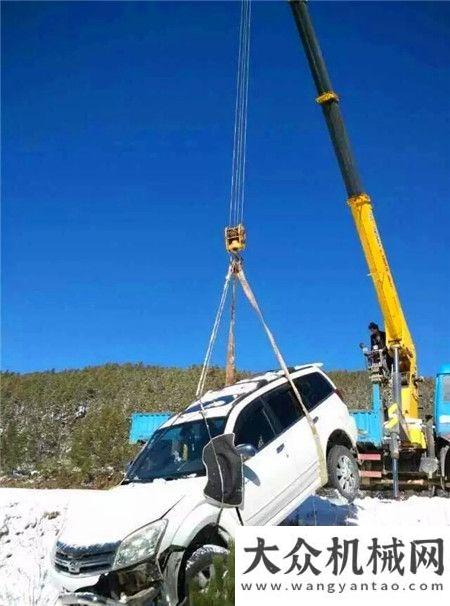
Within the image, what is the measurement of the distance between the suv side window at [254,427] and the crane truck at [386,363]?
7.47 metres

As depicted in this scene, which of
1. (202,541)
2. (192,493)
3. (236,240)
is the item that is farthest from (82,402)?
(202,541)

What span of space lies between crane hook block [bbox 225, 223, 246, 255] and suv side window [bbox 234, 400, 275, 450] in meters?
2.57

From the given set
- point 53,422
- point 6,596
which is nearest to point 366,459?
point 6,596

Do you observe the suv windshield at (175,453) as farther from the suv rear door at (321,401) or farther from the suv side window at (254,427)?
the suv rear door at (321,401)

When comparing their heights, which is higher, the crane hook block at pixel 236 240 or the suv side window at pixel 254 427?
the crane hook block at pixel 236 240

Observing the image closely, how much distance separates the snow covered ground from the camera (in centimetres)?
769

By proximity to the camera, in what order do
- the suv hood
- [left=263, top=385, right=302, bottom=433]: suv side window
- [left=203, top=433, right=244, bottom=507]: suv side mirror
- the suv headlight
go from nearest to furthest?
the suv headlight
the suv hood
[left=203, top=433, right=244, bottom=507]: suv side mirror
[left=263, top=385, right=302, bottom=433]: suv side window

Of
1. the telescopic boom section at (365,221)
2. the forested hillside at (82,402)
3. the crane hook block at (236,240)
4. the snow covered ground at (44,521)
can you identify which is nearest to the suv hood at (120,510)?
the snow covered ground at (44,521)

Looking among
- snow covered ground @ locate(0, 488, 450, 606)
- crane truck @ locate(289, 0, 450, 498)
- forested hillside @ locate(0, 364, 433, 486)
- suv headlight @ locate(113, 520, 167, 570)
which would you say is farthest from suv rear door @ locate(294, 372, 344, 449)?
forested hillside @ locate(0, 364, 433, 486)

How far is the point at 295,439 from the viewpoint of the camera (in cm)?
760

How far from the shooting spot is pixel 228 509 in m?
6.15

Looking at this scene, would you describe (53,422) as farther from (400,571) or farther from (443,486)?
(400,571)

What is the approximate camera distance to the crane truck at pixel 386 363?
14.3 m

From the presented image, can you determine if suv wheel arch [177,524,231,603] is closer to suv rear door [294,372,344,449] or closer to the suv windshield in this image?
the suv windshield
